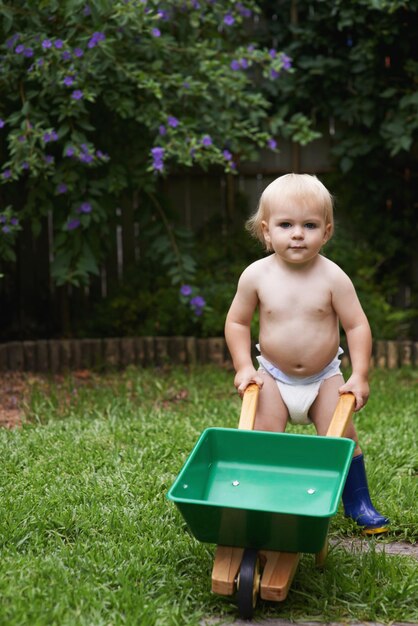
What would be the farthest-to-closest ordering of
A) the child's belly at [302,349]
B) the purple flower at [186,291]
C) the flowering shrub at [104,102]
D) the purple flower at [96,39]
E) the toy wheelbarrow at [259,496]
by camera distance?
the purple flower at [186,291] < the flowering shrub at [104,102] < the purple flower at [96,39] < the child's belly at [302,349] < the toy wheelbarrow at [259,496]

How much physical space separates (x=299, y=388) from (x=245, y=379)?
0.69 ft

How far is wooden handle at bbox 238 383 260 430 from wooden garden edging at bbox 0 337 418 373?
2.92 metres

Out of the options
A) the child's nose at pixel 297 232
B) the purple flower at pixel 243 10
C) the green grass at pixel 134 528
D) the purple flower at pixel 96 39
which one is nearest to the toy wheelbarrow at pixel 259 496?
the green grass at pixel 134 528

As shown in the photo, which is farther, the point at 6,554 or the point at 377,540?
the point at 377,540

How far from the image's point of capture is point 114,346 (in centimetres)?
572

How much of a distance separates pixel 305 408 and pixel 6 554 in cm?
103

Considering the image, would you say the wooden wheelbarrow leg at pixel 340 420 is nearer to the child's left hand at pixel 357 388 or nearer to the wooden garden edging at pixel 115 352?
the child's left hand at pixel 357 388

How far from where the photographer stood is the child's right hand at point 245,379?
8.87ft

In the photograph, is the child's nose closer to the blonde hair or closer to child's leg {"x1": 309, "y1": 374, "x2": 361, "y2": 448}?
the blonde hair

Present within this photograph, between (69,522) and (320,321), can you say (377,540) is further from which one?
(69,522)

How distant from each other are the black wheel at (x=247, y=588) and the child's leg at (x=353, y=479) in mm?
660

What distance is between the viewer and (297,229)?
2.67 m

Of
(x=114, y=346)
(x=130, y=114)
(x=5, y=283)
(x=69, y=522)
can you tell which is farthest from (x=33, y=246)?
(x=69, y=522)

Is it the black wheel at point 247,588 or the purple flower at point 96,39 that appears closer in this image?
the black wheel at point 247,588
